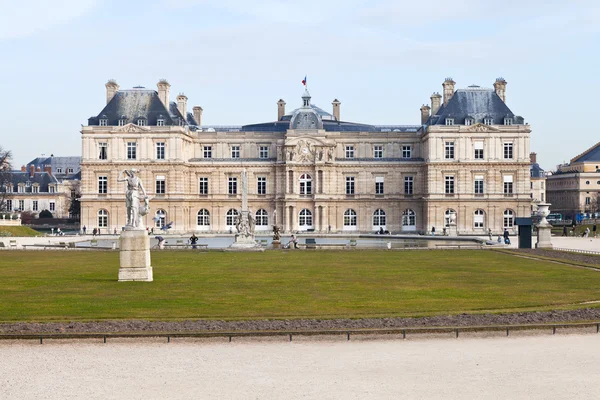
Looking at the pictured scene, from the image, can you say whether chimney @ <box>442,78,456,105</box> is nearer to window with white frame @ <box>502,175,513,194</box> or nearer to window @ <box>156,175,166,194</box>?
window with white frame @ <box>502,175,513,194</box>

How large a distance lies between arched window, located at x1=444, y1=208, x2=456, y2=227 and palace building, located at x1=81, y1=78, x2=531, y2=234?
0.50 feet

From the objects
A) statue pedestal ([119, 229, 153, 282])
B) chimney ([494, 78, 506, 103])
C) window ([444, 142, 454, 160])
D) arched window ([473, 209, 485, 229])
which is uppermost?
chimney ([494, 78, 506, 103])

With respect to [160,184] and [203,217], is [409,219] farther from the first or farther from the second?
[160,184]

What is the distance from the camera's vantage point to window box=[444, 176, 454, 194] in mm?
89625

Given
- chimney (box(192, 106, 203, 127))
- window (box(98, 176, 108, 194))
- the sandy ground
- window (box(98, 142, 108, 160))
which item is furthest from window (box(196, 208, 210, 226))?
the sandy ground

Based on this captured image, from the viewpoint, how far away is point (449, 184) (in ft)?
294

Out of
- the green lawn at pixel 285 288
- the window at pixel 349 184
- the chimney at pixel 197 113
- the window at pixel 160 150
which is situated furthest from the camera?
the chimney at pixel 197 113

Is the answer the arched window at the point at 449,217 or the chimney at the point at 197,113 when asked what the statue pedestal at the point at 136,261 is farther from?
the chimney at the point at 197,113

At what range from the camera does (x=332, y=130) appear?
100375mm

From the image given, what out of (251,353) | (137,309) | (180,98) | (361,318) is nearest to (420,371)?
(251,353)

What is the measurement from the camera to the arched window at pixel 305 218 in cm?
9219

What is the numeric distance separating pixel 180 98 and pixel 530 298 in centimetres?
7713

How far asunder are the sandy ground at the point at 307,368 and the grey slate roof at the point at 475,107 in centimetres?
7242

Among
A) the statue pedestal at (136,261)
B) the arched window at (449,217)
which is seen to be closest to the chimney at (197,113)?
the arched window at (449,217)
